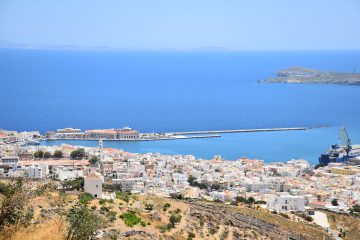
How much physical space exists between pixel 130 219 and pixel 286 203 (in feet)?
35.9

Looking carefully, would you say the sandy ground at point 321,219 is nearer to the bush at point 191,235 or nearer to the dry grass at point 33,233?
the bush at point 191,235

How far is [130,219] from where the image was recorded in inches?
590

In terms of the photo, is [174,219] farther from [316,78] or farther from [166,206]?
[316,78]

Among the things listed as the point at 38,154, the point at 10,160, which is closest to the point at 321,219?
the point at 10,160

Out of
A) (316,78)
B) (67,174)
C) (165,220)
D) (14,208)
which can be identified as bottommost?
(165,220)

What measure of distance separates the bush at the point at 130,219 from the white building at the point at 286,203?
9792 millimetres

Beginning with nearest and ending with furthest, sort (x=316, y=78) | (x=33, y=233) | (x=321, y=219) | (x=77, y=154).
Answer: (x=33, y=233) → (x=321, y=219) → (x=77, y=154) → (x=316, y=78)

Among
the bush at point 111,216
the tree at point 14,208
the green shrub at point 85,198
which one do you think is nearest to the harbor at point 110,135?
the green shrub at point 85,198

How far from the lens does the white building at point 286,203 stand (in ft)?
79.6

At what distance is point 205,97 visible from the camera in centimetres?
7719

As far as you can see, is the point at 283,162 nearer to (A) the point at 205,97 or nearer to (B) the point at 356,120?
(B) the point at 356,120

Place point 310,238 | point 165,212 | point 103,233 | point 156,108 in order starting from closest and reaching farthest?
1. point 103,233
2. point 165,212
3. point 310,238
4. point 156,108

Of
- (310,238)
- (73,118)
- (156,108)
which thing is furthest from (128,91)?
(310,238)

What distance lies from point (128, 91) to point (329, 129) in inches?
1342
